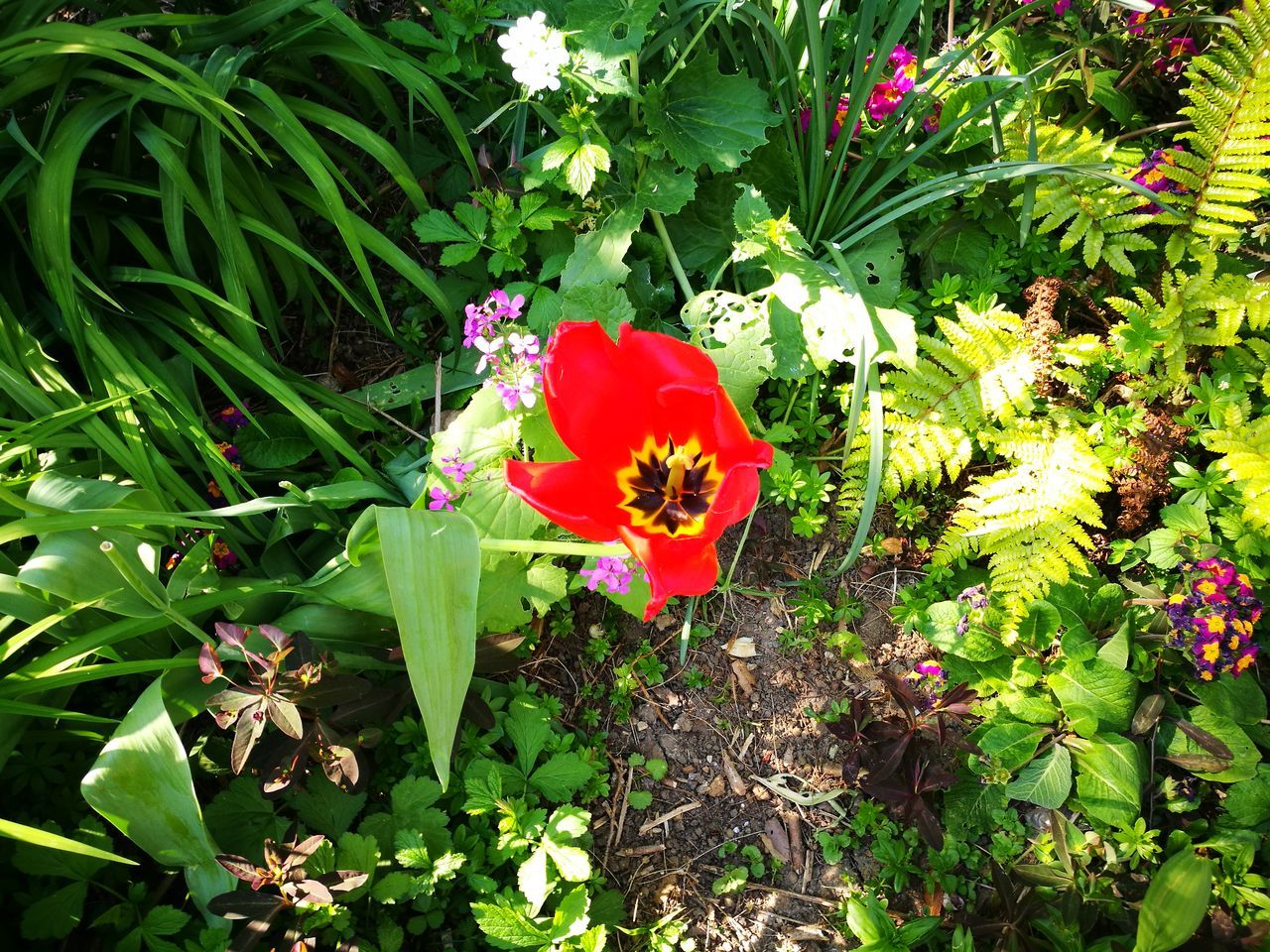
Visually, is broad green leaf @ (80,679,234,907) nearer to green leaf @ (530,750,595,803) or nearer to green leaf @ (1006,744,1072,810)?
green leaf @ (530,750,595,803)

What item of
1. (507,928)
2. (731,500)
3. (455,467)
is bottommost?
(507,928)

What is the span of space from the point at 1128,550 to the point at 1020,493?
322 millimetres

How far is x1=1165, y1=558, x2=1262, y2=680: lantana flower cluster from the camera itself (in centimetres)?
164

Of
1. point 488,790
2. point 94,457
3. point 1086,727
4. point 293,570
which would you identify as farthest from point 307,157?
point 1086,727

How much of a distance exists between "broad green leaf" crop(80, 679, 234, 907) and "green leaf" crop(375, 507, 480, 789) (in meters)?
0.45

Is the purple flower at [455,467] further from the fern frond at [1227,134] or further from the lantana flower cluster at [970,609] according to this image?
the fern frond at [1227,134]

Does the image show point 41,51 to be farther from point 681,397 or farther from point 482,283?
point 681,397

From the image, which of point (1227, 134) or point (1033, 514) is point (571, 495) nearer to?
point (1033, 514)

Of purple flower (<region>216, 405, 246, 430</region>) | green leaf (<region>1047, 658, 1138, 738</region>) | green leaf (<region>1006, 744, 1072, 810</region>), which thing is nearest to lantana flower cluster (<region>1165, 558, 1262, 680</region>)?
green leaf (<region>1047, 658, 1138, 738</region>)

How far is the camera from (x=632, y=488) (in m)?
1.38

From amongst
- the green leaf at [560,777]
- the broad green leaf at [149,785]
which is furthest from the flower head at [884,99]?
the broad green leaf at [149,785]

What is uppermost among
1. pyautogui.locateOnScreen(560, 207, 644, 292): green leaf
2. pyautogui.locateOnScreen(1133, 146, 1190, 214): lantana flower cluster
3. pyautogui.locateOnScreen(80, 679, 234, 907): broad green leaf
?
pyautogui.locateOnScreen(1133, 146, 1190, 214): lantana flower cluster

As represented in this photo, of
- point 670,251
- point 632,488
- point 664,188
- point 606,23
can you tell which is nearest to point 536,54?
point 606,23

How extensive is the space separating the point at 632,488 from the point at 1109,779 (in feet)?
3.77
